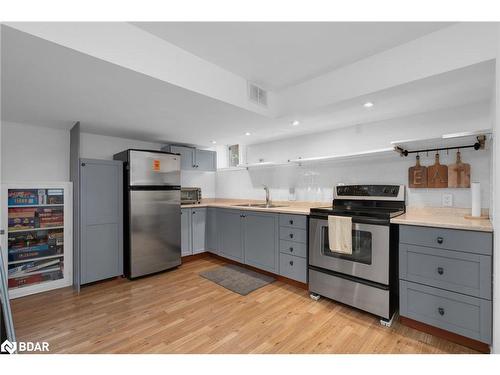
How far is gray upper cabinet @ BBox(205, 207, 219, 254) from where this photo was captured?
12.2ft

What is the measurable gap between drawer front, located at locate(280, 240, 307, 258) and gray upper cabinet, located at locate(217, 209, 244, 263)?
71 centimetres

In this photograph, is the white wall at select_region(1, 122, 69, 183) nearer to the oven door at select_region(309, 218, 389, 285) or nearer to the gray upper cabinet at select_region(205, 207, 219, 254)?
the gray upper cabinet at select_region(205, 207, 219, 254)

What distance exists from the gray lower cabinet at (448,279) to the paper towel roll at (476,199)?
47cm

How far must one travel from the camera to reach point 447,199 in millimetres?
2273

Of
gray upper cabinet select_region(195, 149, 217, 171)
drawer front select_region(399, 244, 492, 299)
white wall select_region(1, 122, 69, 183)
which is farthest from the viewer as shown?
gray upper cabinet select_region(195, 149, 217, 171)

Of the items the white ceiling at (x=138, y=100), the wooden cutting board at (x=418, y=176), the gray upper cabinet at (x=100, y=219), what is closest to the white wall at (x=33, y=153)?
the white ceiling at (x=138, y=100)

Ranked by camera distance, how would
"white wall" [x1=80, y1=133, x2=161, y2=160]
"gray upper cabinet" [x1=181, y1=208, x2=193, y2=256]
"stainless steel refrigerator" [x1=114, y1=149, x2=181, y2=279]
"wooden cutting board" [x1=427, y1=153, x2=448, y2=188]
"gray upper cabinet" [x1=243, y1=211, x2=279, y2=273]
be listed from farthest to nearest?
"gray upper cabinet" [x1=181, y1=208, x2=193, y2=256]
"white wall" [x1=80, y1=133, x2=161, y2=160]
"stainless steel refrigerator" [x1=114, y1=149, x2=181, y2=279]
"gray upper cabinet" [x1=243, y1=211, x2=279, y2=273]
"wooden cutting board" [x1=427, y1=153, x2=448, y2=188]

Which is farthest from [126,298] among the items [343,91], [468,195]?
[468,195]

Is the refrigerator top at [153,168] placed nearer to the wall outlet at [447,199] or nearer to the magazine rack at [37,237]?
the magazine rack at [37,237]

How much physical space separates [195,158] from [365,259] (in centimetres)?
306

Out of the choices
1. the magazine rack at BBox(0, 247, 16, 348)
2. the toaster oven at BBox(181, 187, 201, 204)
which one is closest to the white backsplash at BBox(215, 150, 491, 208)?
the toaster oven at BBox(181, 187, 201, 204)

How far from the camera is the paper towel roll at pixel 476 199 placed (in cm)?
191

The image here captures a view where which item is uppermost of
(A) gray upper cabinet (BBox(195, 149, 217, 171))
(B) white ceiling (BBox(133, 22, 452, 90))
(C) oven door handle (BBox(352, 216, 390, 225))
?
(B) white ceiling (BBox(133, 22, 452, 90))

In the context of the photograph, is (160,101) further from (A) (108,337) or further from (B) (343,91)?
(A) (108,337)
